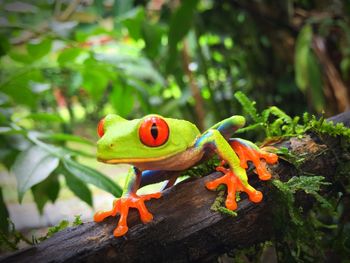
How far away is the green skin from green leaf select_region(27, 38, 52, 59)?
3.96ft

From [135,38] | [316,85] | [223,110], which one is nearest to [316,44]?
[316,85]

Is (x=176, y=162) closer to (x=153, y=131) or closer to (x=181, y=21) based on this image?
(x=153, y=131)

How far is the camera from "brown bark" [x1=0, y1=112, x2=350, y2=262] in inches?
35.4

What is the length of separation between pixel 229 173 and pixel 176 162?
0.16m

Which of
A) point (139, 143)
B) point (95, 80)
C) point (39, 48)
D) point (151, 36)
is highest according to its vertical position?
point (39, 48)

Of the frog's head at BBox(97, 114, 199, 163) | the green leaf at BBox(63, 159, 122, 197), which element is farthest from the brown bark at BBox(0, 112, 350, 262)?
the green leaf at BBox(63, 159, 122, 197)

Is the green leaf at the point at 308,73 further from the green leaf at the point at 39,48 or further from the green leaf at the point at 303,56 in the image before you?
the green leaf at the point at 39,48

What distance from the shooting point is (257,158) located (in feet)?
3.61

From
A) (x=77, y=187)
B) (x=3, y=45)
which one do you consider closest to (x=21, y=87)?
(x=3, y=45)

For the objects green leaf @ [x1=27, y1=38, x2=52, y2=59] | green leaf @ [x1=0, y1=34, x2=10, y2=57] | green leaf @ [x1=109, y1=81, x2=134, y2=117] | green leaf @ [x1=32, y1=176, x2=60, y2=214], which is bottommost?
green leaf @ [x1=32, y1=176, x2=60, y2=214]

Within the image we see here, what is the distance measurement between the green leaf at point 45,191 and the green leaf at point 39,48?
84 cm

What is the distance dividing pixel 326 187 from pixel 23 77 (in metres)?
1.64

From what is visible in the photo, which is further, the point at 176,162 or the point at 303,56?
the point at 303,56

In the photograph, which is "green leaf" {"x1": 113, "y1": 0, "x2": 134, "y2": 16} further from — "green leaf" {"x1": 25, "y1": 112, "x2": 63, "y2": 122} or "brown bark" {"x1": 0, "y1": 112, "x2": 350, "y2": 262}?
"brown bark" {"x1": 0, "y1": 112, "x2": 350, "y2": 262}
